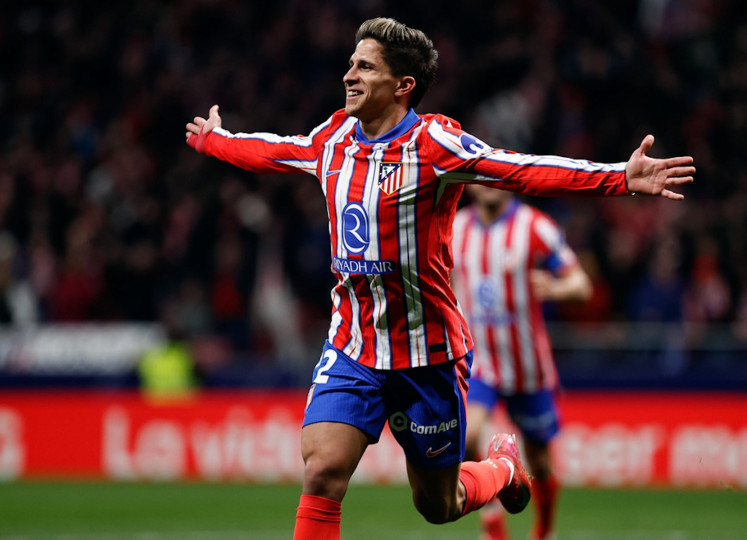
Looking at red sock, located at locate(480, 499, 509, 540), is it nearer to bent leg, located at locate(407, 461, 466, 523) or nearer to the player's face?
bent leg, located at locate(407, 461, 466, 523)

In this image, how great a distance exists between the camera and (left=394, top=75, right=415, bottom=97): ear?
5.42m

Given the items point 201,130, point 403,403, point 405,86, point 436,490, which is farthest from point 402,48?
point 436,490

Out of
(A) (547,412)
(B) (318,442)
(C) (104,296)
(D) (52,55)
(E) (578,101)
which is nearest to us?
(B) (318,442)

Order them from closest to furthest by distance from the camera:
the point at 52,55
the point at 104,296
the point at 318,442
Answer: the point at 318,442 → the point at 104,296 → the point at 52,55

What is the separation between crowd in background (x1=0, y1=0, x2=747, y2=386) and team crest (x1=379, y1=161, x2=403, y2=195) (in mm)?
7802

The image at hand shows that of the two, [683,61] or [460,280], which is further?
[683,61]

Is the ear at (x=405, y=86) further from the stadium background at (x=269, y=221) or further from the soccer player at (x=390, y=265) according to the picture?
the stadium background at (x=269, y=221)

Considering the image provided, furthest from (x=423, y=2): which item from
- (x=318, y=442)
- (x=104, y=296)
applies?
(x=318, y=442)

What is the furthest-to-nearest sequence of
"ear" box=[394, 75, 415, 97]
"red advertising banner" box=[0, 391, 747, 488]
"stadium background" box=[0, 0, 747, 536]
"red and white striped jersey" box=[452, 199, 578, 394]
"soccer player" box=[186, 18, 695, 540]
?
1. "stadium background" box=[0, 0, 747, 536]
2. "red advertising banner" box=[0, 391, 747, 488]
3. "red and white striped jersey" box=[452, 199, 578, 394]
4. "ear" box=[394, 75, 415, 97]
5. "soccer player" box=[186, 18, 695, 540]

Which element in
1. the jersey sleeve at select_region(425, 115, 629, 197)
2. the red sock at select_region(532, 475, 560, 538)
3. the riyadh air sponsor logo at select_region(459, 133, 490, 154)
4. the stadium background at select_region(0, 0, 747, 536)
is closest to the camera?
the jersey sleeve at select_region(425, 115, 629, 197)

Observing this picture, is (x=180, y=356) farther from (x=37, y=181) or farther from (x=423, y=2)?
(x=423, y=2)

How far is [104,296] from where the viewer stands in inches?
567

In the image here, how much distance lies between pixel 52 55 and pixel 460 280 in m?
11.6

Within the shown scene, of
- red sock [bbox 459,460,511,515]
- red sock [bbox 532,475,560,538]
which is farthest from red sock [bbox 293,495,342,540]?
red sock [bbox 532,475,560,538]
